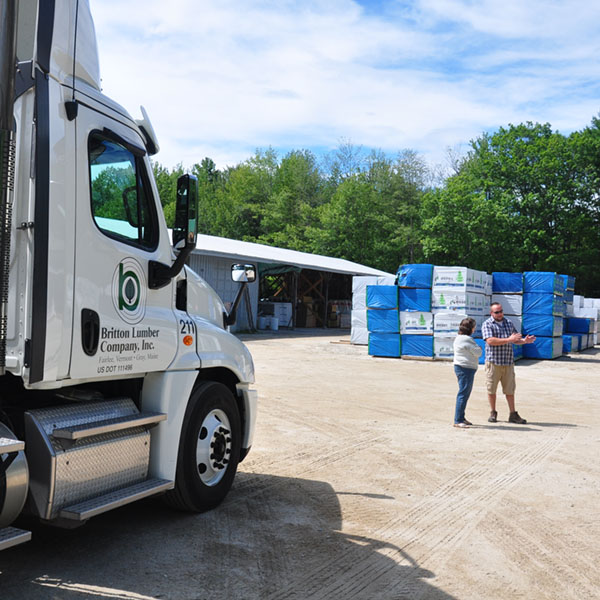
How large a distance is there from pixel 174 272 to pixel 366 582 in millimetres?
2452

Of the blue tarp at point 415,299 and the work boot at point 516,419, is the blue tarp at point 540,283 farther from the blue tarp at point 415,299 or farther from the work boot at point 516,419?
the work boot at point 516,419

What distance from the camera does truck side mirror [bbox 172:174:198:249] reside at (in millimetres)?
4574

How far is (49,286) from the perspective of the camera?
3.91 metres

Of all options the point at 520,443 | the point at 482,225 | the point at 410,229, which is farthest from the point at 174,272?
the point at 410,229

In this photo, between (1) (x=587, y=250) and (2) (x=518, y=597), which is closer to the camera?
(2) (x=518, y=597)

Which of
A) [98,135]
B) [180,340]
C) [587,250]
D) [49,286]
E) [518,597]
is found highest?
[587,250]

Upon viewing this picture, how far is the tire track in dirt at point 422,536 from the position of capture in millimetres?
4230

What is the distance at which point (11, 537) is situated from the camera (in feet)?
11.8

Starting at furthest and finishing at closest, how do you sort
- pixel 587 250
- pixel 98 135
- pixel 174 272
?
pixel 587 250, pixel 174 272, pixel 98 135

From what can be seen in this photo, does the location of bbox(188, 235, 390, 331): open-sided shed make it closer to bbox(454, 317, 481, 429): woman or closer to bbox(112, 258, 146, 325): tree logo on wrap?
bbox(454, 317, 481, 429): woman

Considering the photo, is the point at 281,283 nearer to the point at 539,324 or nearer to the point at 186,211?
the point at 539,324

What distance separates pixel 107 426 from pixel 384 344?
55.4 feet

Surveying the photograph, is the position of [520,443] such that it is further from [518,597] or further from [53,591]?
[53,591]

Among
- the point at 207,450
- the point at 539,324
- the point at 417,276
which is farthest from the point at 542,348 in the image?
the point at 207,450
